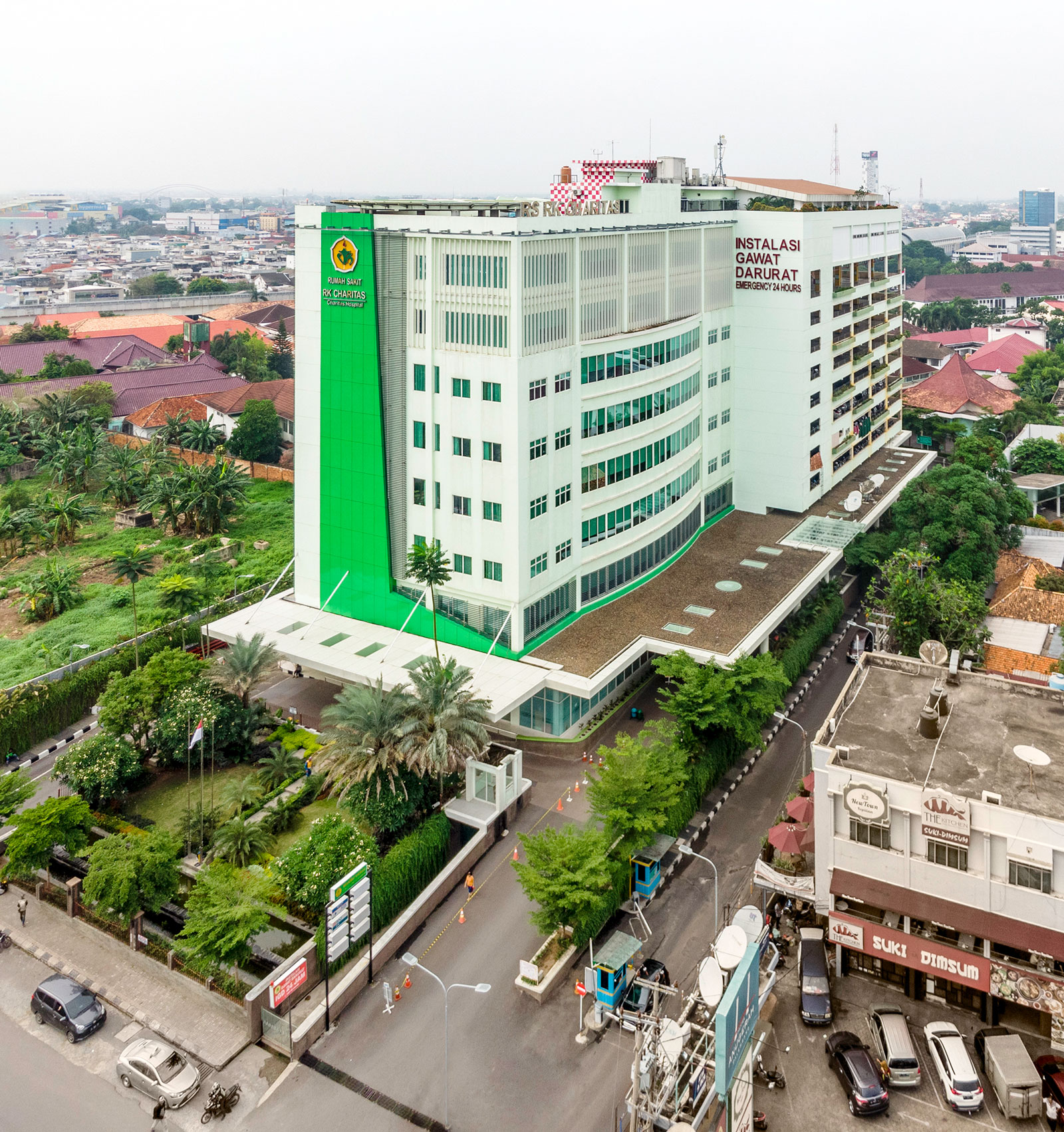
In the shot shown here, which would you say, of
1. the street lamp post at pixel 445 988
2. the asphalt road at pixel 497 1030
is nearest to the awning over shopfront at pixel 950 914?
the asphalt road at pixel 497 1030

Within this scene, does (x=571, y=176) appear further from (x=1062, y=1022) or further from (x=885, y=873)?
(x=1062, y=1022)

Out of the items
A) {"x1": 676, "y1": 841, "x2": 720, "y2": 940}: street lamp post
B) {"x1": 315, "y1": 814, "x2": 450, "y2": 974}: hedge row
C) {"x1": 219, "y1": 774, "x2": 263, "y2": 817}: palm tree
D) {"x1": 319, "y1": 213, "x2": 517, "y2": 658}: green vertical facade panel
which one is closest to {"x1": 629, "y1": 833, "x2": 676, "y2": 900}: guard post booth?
{"x1": 676, "y1": 841, "x2": 720, "y2": 940}: street lamp post

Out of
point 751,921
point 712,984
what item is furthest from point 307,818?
point 712,984

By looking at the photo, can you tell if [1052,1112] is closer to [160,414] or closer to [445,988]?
[445,988]

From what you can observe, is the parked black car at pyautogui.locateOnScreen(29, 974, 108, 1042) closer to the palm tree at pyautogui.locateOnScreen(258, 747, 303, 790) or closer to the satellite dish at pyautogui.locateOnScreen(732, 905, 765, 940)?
the palm tree at pyautogui.locateOnScreen(258, 747, 303, 790)

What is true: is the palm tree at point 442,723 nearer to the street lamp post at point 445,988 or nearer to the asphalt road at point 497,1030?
the asphalt road at point 497,1030

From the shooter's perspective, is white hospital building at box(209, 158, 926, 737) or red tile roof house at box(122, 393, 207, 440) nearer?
white hospital building at box(209, 158, 926, 737)
